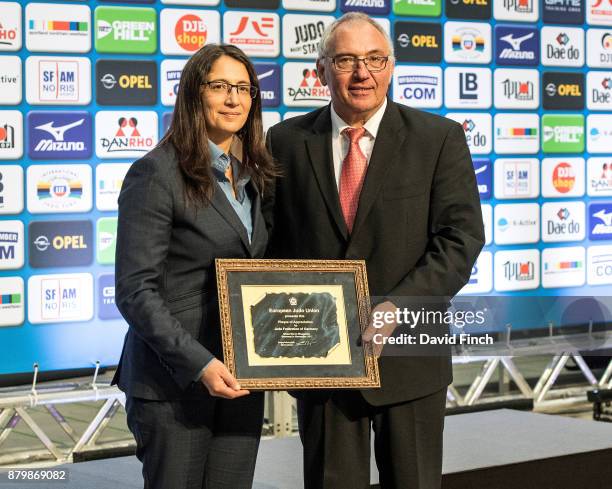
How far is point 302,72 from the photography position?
5.23m

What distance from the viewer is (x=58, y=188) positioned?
471 cm

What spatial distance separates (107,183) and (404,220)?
2736mm

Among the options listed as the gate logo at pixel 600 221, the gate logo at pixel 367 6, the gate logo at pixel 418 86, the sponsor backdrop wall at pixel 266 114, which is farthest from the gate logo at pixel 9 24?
the gate logo at pixel 600 221

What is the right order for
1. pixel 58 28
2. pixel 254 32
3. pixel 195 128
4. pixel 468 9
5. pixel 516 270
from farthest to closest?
1. pixel 516 270
2. pixel 468 9
3. pixel 254 32
4. pixel 58 28
5. pixel 195 128

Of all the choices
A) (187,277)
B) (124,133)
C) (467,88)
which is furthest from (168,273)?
(467,88)

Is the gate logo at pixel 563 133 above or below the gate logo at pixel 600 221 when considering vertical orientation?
above

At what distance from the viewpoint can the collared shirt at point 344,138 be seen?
2.39m

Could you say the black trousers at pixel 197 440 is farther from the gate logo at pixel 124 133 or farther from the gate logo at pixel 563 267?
the gate logo at pixel 563 267

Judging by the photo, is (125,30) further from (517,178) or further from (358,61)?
(358,61)

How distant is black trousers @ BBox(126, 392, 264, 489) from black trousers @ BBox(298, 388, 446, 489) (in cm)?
16

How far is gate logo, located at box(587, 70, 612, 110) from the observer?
20.0ft

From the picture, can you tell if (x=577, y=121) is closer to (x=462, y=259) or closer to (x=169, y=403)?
(x=462, y=259)

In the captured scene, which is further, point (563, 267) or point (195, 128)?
point (563, 267)

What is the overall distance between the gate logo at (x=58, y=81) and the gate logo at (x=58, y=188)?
1.01ft
